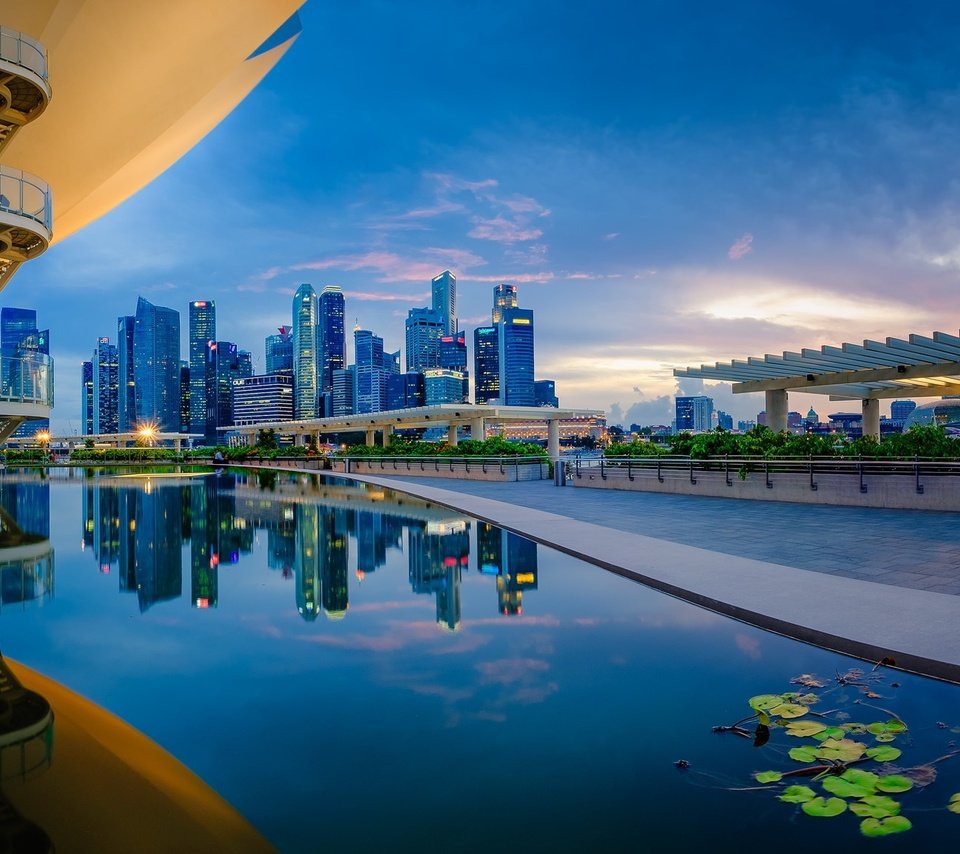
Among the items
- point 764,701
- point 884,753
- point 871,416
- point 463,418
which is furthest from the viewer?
point 463,418

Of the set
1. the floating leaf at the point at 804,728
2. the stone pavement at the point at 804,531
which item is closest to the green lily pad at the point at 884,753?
the floating leaf at the point at 804,728

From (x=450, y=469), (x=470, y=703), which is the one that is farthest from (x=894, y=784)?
(x=450, y=469)

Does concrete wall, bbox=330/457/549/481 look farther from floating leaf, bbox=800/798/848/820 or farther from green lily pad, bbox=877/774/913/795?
floating leaf, bbox=800/798/848/820

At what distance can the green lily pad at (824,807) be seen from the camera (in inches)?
126

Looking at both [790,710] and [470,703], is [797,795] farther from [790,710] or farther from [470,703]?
[470,703]

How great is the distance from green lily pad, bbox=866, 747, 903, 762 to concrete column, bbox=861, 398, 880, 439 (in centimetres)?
3350

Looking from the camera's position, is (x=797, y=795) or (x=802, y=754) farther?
(x=802, y=754)

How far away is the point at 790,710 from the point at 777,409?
977 inches

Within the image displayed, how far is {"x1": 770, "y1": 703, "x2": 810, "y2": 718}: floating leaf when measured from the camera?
4.31 meters

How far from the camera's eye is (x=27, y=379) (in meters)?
23.5

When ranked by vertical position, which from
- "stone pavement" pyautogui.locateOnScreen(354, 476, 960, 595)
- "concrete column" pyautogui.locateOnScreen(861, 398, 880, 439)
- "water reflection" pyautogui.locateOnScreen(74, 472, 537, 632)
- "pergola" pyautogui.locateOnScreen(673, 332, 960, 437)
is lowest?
"water reflection" pyautogui.locateOnScreen(74, 472, 537, 632)

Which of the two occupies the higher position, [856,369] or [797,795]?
[856,369]

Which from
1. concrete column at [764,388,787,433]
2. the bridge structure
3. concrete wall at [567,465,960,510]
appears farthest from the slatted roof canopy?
the bridge structure

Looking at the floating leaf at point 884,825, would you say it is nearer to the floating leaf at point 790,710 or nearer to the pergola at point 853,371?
the floating leaf at point 790,710
